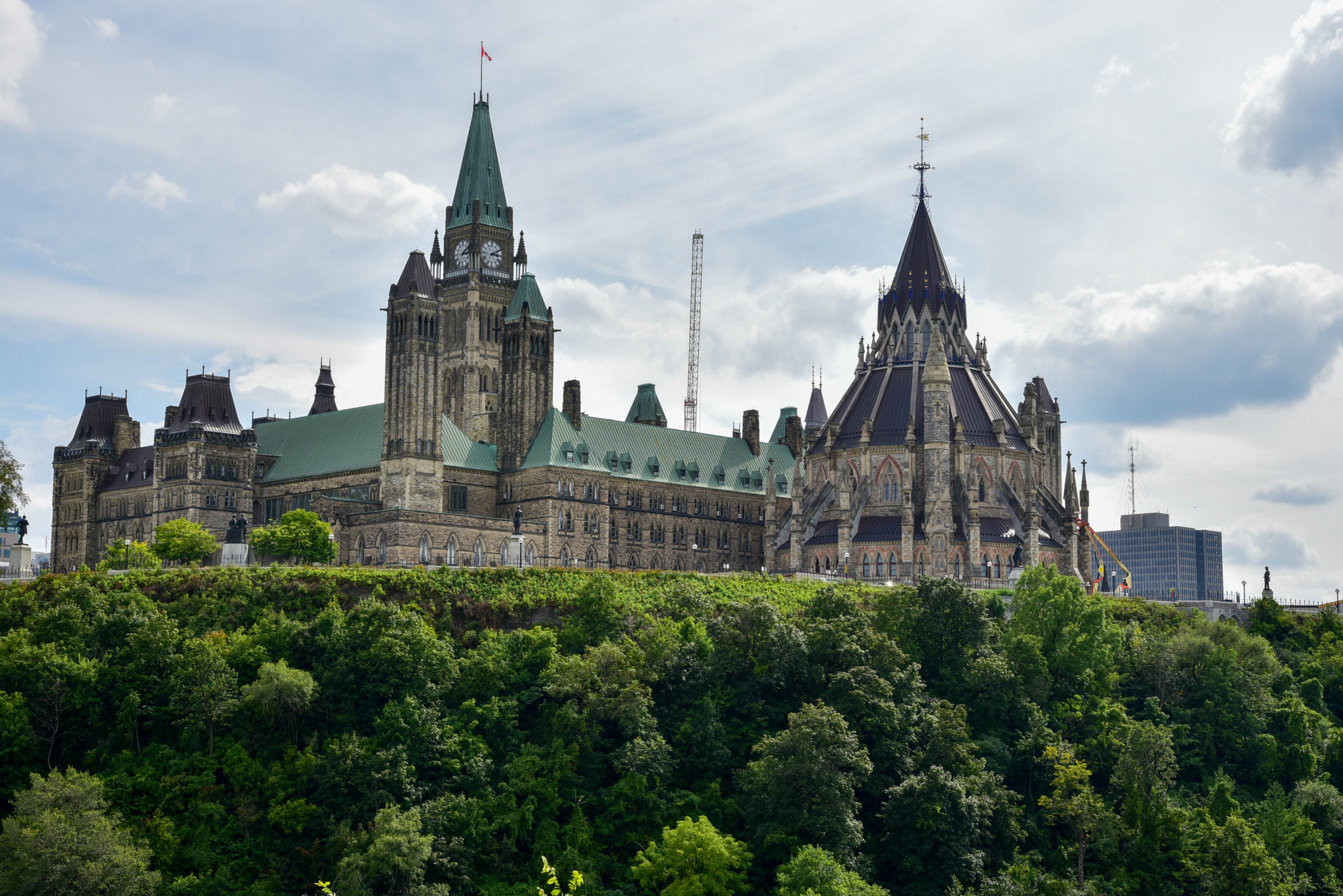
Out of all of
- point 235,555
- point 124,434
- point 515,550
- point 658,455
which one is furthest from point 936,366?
point 124,434

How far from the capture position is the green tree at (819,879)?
279 feet

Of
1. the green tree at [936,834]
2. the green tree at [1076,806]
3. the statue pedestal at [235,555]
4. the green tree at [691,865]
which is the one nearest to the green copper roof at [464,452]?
the statue pedestal at [235,555]

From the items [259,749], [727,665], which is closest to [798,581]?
[727,665]

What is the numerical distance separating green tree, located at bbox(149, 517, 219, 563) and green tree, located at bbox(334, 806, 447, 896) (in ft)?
182

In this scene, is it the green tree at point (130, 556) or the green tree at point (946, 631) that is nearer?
the green tree at point (946, 631)

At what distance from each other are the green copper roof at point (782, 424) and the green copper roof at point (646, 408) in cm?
1276

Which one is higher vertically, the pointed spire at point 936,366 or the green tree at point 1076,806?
the pointed spire at point 936,366

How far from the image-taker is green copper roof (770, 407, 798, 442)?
19100cm

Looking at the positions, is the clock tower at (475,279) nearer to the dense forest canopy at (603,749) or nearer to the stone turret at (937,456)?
the stone turret at (937,456)

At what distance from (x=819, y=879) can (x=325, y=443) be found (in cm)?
8960

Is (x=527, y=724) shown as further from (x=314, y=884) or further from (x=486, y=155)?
(x=486, y=155)

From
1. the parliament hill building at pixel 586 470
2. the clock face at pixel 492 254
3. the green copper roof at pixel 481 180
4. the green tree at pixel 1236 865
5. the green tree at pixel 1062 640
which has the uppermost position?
the green copper roof at pixel 481 180

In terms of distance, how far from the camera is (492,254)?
617 ft

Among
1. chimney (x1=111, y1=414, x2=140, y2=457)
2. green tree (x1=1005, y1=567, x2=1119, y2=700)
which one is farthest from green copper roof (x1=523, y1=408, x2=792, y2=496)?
green tree (x1=1005, y1=567, x2=1119, y2=700)
